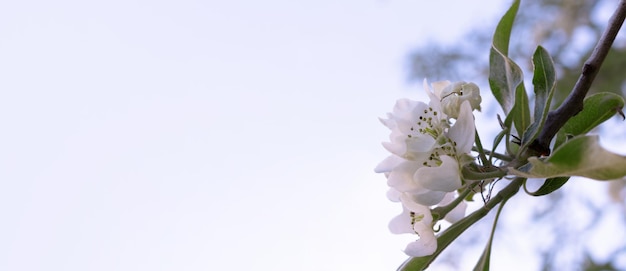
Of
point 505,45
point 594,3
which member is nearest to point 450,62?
point 594,3

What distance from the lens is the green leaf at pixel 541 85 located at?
28.6 inches

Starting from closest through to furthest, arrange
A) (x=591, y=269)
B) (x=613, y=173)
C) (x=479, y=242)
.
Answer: (x=613, y=173), (x=591, y=269), (x=479, y=242)

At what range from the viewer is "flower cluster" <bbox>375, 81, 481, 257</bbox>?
0.66 metres

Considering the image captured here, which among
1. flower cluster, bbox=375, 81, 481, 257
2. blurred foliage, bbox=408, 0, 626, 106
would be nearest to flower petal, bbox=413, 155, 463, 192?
flower cluster, bbox=375, 81, 481, 257

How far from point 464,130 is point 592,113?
152 mm

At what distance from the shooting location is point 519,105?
0.77m

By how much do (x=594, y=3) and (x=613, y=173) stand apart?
189 inches

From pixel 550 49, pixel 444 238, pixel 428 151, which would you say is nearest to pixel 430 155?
pixel 428 151

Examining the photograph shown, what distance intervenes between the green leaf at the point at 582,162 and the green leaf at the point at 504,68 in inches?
8.9

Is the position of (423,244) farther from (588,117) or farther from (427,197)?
(588,117)

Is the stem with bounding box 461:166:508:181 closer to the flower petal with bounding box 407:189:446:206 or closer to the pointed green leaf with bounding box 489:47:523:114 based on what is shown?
the flower petal with bounding box 407:189:446:206

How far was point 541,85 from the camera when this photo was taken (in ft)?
2.64

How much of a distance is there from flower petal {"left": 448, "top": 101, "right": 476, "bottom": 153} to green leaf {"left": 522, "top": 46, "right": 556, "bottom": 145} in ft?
0.21

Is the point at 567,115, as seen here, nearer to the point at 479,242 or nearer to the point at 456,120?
the point at 456,120
